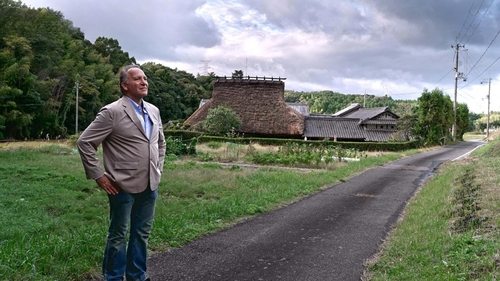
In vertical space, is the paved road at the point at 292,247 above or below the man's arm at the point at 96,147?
below

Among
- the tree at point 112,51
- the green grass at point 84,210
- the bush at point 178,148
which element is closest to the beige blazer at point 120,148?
the green grass at point 84,210

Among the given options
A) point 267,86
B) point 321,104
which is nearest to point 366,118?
point 267,86

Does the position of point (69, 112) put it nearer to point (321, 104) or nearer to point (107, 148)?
point (107, 148)

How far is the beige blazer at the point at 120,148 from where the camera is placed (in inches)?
128

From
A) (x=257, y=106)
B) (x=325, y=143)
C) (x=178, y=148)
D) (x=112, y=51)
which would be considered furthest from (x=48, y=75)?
(x=325, y=143)

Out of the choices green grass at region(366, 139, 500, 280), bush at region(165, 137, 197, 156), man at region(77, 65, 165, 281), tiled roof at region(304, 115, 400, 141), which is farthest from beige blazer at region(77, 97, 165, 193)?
tiled roof at region(304, 115, 400, 141)

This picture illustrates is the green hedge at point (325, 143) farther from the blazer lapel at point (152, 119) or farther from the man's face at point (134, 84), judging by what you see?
the man's face at point (134, 84)

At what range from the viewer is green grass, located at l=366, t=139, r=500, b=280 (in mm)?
4203

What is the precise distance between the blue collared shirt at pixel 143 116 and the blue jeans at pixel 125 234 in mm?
478

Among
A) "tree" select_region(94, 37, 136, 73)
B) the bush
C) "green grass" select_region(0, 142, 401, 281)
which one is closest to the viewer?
"green grass" select_region(0, 142, 401, 281)

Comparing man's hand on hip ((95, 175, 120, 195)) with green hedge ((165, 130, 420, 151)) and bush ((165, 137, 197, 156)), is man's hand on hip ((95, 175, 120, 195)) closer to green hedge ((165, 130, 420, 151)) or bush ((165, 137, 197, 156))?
bush ((165, 137, 197, 156))

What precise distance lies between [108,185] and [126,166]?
194mm

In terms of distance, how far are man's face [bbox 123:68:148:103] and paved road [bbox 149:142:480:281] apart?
1680mm

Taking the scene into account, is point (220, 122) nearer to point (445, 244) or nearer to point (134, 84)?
point (445, 244)
